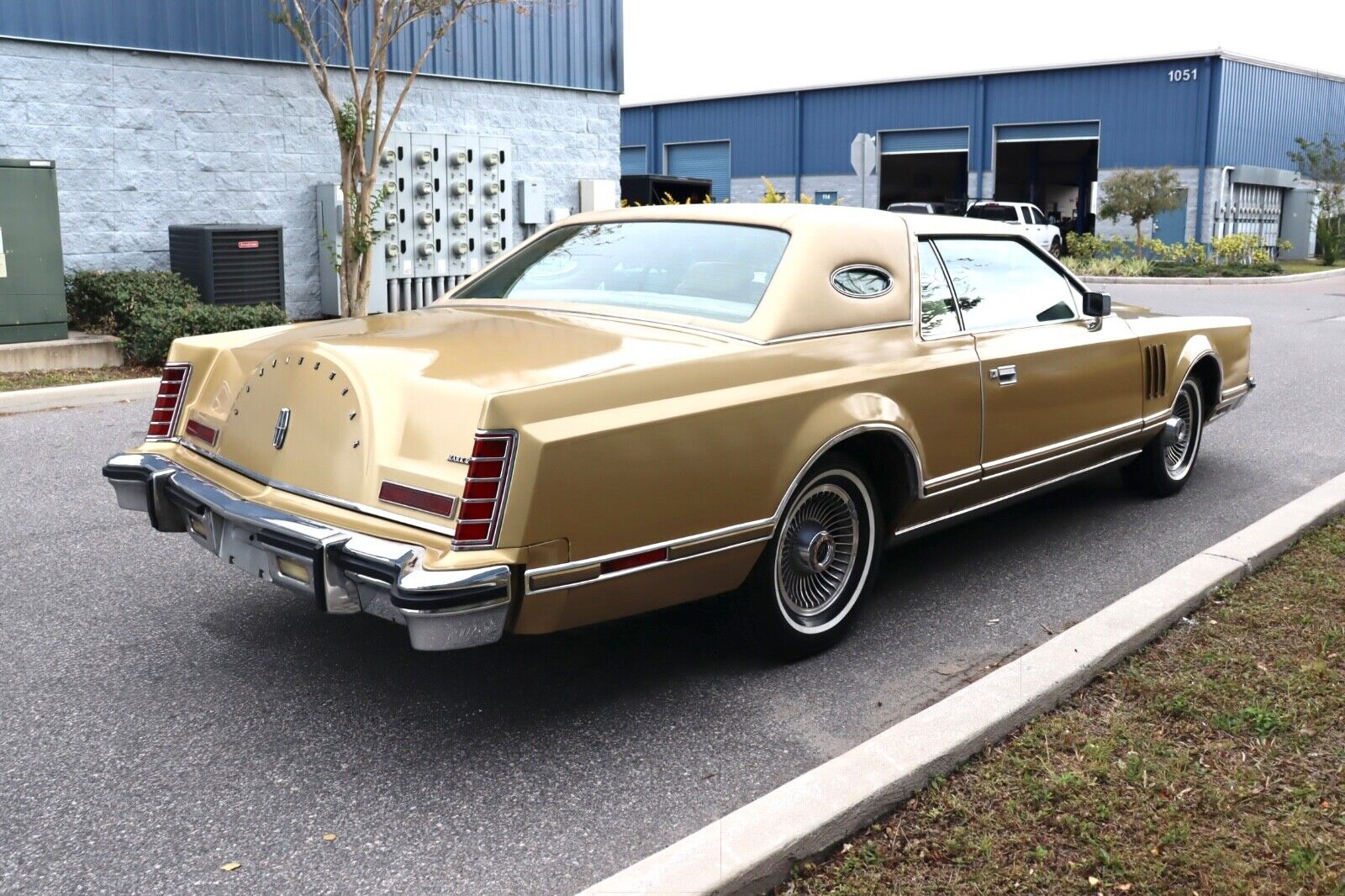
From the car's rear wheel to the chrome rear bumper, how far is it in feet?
14.6

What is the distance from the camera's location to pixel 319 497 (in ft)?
12.3

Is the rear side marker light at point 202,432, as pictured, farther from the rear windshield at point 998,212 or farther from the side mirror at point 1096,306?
the rear windshield at point 998,212

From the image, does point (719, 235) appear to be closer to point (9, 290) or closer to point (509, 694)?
point (509, 694)

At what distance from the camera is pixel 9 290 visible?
37.0 ft

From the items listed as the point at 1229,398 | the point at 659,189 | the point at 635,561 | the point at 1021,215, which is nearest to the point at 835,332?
the point at 635,561

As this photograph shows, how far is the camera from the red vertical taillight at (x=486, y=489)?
338 centimetres

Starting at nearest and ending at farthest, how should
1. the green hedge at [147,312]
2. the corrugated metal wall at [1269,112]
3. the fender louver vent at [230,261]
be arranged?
1. the green hedge at [147,312]
2. the fender louver vent at [230,261]
3. the corrugated metal wall at [1269,112]

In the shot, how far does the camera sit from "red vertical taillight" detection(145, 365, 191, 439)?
15.0 ft

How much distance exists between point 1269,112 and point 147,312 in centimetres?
3695

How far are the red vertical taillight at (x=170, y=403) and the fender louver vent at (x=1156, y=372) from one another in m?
4.40

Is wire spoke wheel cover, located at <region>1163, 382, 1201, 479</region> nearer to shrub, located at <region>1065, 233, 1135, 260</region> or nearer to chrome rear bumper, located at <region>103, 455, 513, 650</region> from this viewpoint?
chrome rear bumper, located at <region>103, 455, 513, 650</region>

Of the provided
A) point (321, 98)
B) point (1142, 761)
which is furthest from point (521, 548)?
point (321, 98)

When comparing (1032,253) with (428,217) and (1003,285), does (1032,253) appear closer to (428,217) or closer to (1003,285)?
(1003,285)

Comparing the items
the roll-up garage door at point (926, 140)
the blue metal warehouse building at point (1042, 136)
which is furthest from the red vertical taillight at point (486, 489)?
the roll-up garage door at point (926, 140)
